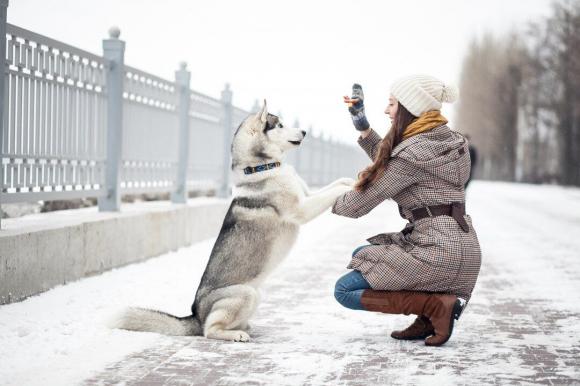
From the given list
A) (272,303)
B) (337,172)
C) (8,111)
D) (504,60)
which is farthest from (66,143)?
(504,60)

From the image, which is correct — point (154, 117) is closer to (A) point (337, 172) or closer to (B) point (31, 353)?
(B) point (31, 353)

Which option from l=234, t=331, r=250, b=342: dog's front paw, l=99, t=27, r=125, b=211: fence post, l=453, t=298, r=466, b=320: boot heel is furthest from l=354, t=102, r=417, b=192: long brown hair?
l=99, t=27, r=125, b=211: fence post

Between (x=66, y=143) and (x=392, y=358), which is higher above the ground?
(x=66, y=143)

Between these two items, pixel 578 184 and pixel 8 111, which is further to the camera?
pixel 578 184

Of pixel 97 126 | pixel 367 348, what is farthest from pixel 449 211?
pixel 97 126

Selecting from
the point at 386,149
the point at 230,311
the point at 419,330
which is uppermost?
the point at 386,149

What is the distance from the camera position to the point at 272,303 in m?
8.32

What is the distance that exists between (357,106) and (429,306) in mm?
1399

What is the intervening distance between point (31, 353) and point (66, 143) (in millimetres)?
4269

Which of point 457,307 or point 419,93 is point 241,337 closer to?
point 457,307

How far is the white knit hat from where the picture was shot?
6.27 metres

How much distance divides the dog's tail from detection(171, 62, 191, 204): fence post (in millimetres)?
7596

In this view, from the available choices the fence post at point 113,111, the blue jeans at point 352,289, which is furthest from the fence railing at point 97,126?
the blue jeans at point 352,289

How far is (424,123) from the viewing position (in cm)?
625
